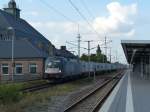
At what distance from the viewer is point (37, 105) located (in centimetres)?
2152

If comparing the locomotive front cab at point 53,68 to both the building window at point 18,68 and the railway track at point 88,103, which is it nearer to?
the railway track at point 88,103

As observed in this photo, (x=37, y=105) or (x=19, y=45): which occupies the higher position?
(x=19, y=45)

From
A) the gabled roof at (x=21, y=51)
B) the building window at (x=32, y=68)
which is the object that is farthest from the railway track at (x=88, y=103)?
the gabled roof at (x=21, y=51)

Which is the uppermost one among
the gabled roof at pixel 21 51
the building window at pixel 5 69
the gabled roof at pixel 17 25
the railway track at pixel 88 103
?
the gabled roof at pixel 17 25

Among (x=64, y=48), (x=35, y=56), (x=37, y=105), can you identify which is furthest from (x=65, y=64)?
(x=64, y=48)

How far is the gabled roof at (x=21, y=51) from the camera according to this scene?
66.6 m

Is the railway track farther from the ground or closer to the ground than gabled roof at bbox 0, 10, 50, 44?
closer to the ground

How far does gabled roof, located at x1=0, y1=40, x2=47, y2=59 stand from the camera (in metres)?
66.6

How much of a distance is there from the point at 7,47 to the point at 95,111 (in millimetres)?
53119

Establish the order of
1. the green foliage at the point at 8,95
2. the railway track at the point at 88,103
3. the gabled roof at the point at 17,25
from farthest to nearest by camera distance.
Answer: the gabled roof at the point at 17,25, the green foliage at the point at 8,95, the railway track at the point at 88,103

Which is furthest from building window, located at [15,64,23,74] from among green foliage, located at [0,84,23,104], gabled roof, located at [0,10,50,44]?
green foliage, located at [0,84,23,104]

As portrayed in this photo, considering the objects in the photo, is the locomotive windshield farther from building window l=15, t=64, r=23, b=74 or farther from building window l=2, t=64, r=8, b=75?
building window l=2, t=64, r=8, b=75

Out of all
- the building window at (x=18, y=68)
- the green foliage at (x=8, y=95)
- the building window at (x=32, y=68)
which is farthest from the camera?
the building window at (x=18, y=68)

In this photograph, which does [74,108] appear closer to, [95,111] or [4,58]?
[95,111]
